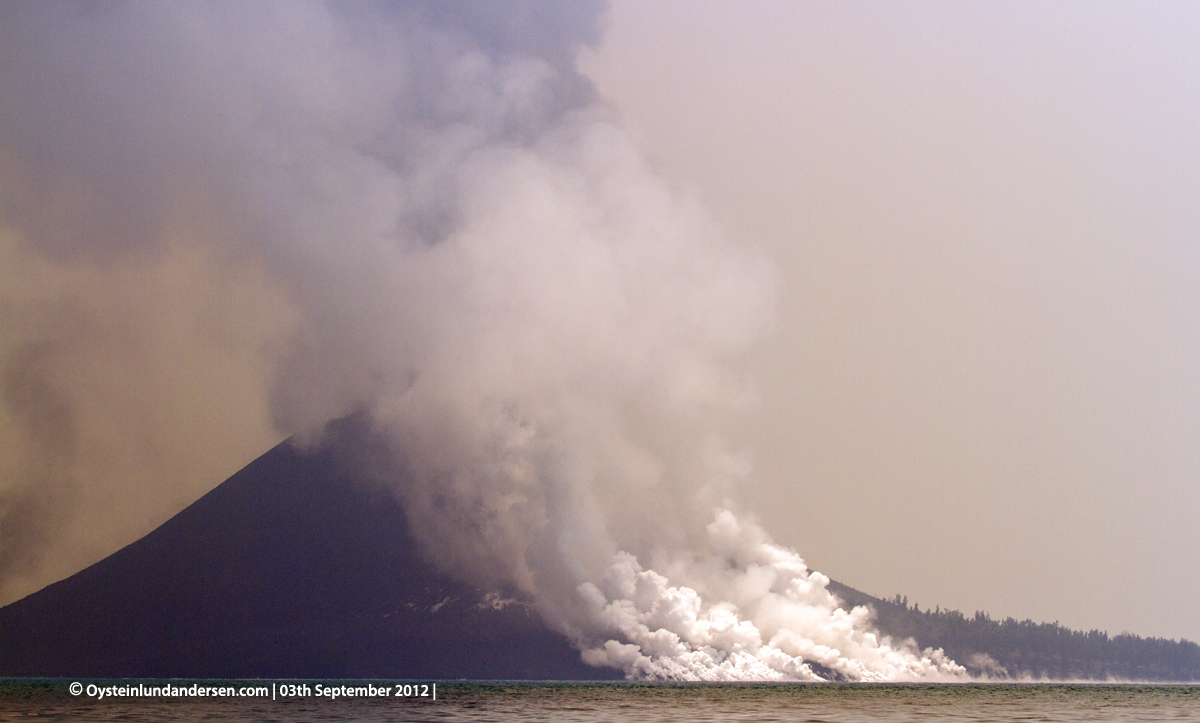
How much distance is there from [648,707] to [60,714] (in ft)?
188

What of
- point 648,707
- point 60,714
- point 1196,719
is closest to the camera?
point 60,714

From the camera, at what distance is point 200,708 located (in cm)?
9700

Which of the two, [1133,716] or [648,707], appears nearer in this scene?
[1133,716]

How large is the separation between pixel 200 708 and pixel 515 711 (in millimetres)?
28682

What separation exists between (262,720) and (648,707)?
163 ft

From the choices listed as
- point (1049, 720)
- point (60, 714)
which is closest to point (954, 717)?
point (1049, 720)

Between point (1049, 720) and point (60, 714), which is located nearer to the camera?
point (60, 714)

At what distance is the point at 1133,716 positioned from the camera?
104m

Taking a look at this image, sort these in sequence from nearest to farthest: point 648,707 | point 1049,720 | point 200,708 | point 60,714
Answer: point 60,714 < point 1049,720 < point 200,708 < point 648,707

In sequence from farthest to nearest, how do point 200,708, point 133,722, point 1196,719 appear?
point 1196,719, point 200,708, point 133,722

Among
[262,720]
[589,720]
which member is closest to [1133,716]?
A: [589,720]

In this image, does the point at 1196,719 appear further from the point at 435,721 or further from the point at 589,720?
the point at 435,721

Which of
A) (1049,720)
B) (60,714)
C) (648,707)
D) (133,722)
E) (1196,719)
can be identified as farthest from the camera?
(648,707)

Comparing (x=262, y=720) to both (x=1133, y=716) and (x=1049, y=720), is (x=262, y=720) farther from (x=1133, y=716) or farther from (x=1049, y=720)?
(x=1133, y=716)
